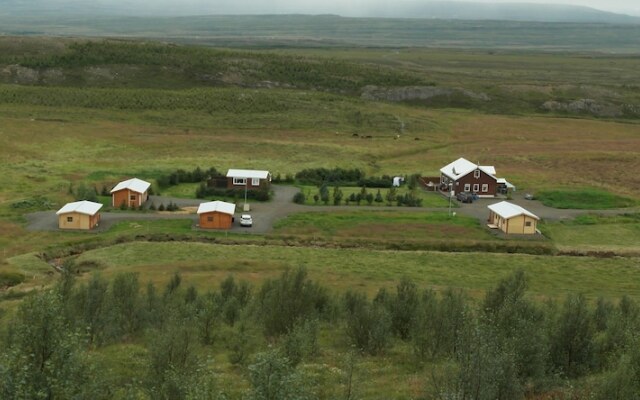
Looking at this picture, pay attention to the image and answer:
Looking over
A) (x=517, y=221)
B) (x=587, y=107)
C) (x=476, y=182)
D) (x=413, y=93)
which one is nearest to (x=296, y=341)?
→ (x=517, y=221)

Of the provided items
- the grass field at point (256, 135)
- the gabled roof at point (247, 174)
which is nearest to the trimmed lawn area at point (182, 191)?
the grass field at point (256, 135)

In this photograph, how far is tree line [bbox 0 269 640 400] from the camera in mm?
13213

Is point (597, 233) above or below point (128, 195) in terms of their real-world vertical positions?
below

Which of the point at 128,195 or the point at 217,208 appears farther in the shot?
the point at 128,195

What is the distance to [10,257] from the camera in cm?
3875

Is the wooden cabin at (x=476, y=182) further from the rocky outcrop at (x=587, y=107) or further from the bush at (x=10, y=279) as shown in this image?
the rocky outcrop at (x=587, y=107)

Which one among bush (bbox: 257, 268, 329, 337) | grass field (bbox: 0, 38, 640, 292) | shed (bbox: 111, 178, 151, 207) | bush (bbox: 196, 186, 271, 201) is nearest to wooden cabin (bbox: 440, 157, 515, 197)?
grass field (bbox: 0, 38, 640, 292)

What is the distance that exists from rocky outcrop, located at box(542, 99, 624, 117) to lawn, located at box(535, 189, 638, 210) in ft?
198

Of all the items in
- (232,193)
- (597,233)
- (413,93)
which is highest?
(413,93)

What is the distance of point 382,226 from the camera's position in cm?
4759

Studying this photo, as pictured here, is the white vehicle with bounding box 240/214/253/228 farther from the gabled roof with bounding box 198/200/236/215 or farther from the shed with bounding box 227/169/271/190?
the shed with bounding box 227/169/271/190

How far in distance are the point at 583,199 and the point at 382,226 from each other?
19492mm

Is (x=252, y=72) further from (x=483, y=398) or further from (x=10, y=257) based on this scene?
(x=483, y=398)

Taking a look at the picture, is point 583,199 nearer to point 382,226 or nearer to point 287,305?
point 382,226
